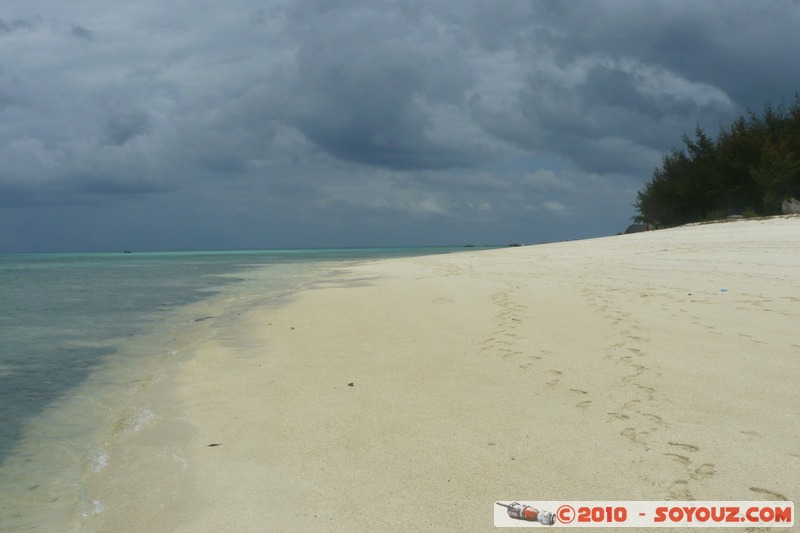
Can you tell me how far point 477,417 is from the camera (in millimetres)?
3516

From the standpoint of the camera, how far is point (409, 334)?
20.9ft

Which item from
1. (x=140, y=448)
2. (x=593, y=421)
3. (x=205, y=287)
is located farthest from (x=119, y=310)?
(x=593, y=421)

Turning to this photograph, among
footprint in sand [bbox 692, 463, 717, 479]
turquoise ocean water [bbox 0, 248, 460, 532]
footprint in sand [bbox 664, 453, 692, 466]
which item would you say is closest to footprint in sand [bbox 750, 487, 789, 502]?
footprint in sand [bbox 692, 463, 717, 479]

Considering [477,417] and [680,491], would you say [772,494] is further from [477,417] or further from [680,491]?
[477,417]

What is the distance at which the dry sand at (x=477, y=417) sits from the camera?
256cm

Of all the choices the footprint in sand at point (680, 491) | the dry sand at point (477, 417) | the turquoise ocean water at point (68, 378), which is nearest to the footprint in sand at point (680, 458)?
the dry sand at point (477, 417)

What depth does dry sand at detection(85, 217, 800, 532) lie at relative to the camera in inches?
101

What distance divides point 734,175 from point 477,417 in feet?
111

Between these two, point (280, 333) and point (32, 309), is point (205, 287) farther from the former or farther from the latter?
point (280, 333)

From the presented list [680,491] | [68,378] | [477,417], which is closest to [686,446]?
[680,491]

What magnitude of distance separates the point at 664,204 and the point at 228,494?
3928 centimetres

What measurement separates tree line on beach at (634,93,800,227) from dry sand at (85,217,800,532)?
77.4 feet

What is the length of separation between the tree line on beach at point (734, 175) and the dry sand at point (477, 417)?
929 inches

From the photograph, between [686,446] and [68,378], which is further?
[68,378]
